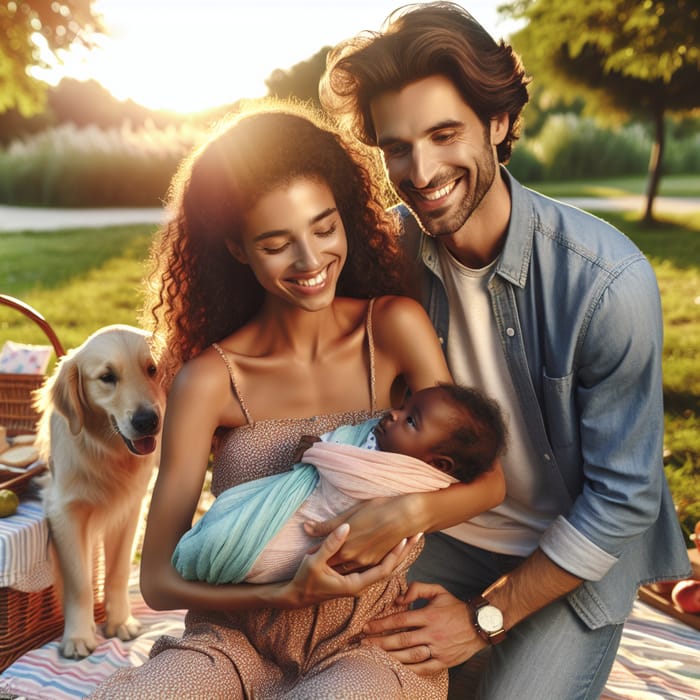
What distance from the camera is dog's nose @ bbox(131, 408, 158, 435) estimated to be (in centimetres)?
300

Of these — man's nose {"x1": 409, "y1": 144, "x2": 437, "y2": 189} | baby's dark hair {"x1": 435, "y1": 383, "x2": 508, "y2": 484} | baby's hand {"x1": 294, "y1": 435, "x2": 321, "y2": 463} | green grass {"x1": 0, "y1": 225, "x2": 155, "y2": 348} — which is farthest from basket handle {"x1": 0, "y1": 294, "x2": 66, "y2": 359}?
green grass {"x1": 0, "y1": 225, "x2": 155, "y2": 348}

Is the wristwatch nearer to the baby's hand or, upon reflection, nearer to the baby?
the baby

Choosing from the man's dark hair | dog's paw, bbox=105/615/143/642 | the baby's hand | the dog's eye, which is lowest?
dog's paw, bbox=105/615/143/642

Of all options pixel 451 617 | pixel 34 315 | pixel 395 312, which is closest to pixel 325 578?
pixel 451 617

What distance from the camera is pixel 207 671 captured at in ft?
7.11

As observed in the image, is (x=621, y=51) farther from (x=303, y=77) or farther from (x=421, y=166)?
(x=421, y=166)

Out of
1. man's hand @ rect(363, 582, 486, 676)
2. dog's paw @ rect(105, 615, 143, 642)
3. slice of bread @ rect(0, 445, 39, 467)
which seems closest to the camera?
man's hand @ rect(363, 582, 486, 676)

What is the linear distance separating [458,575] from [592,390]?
3.07 ft

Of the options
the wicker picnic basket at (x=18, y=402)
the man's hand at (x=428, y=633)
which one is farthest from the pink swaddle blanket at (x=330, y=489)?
the wicker picnic basket at (x=18, y=402)

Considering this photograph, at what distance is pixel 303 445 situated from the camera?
2.30m

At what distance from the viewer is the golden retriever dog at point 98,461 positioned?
10.1ft

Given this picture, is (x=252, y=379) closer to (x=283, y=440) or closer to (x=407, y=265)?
(x=283, y=440)

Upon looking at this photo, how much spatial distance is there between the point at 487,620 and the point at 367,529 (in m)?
0.71

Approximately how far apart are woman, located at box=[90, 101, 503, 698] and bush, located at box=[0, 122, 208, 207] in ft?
48.5
